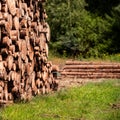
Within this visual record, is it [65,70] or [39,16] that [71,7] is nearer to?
[65,70]

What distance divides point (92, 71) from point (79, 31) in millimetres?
7612

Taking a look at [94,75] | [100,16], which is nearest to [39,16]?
[94,75]

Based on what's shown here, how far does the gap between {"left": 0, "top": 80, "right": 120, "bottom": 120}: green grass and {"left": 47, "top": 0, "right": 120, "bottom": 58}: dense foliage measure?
40.3 ft

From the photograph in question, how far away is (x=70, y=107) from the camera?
8.81 metres

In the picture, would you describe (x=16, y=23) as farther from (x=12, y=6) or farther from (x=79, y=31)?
(x=79, y=31)

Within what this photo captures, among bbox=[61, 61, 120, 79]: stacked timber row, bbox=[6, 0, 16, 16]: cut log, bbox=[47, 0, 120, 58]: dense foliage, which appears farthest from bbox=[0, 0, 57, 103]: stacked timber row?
bbox=[47, 0, 120, 58]: dense foliage

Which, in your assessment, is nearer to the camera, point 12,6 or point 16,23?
point 12,6

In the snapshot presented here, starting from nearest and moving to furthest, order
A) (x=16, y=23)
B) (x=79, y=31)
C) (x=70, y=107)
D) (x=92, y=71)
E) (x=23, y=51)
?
(x=70, y=107) < (x=16, y=23) < (x=23, y=51) < (x=92, y=71) < (x=79, y=31)

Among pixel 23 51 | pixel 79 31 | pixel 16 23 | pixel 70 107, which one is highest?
pixel 16 23

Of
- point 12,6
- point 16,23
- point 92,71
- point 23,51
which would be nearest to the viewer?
point 12,6

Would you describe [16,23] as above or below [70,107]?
above

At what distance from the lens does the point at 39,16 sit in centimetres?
1140

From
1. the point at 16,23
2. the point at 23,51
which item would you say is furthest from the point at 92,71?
the point at 16,23

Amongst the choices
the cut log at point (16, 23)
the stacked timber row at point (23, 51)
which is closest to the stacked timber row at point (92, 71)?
the stacked timber row at point (23, 51)
